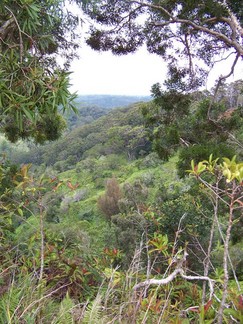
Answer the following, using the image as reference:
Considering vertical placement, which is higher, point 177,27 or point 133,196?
point 177,27

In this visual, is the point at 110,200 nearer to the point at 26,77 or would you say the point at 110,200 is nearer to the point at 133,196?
the point at 133,196

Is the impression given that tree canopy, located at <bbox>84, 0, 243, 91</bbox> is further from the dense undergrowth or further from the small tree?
the small tree

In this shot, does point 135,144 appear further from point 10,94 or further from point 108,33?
point 10,94

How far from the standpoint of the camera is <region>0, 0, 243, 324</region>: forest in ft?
4.59

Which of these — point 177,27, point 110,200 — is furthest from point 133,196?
point 110,200

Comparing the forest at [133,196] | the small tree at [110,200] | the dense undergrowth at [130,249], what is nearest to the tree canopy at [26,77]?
the forest at [133,196]

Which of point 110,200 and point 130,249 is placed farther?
point 110,200

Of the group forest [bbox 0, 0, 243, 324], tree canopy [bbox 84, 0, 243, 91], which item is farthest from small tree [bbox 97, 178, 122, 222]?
tree canopy [bbox 84, 0, 243, 91]

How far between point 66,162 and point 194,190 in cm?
3535

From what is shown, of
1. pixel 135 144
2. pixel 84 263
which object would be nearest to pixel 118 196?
pixel 135 144

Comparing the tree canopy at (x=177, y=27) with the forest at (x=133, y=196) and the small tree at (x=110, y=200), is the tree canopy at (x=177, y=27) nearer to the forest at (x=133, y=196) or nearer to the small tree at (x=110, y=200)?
the forest at (x=133, y=196)

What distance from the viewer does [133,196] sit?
228 inches

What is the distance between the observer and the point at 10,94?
69.0 inches

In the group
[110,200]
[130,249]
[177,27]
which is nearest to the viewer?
[177,27]
